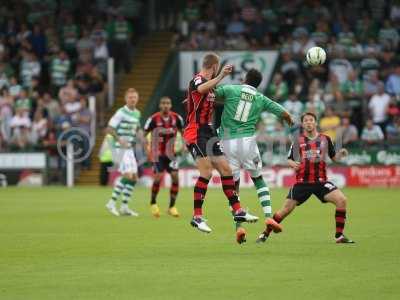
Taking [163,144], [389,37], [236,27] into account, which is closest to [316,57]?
[163,144]

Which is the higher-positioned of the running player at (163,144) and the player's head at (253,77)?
the player's head at (253,77)

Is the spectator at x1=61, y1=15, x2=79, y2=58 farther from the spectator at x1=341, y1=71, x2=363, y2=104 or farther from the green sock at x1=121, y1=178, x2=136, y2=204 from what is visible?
the green sock at x1=121, y1=178, x2=136, y2=204

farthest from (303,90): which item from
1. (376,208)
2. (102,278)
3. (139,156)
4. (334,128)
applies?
(102,278)

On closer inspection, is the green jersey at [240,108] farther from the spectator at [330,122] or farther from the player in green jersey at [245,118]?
the spectator at [330,122]

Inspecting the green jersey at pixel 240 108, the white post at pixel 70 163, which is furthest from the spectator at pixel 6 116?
the green jersey at pixel 240 108

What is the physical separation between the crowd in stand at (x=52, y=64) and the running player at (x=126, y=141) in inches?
445

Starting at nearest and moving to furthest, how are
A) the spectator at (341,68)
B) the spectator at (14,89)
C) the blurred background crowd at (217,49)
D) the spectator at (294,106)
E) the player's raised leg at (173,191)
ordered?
the player's raised leg at (173,191), the spectator at (294,106), the blurred background crowd at (217,49), the spectator at (341,68), the spectator at (14,89)

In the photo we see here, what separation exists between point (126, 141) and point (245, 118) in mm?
6170

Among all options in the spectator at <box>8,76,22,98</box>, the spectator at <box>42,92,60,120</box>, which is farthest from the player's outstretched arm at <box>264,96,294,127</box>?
the spectator at <box>8,76,22,98</box>

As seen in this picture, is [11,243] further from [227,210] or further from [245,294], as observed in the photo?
[227,210]

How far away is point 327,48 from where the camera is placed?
99.0ft

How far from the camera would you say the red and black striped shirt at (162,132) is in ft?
65.4

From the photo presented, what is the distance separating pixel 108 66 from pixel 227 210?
13.1m

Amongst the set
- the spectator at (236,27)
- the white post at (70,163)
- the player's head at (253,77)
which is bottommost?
the white post at (70,163)
